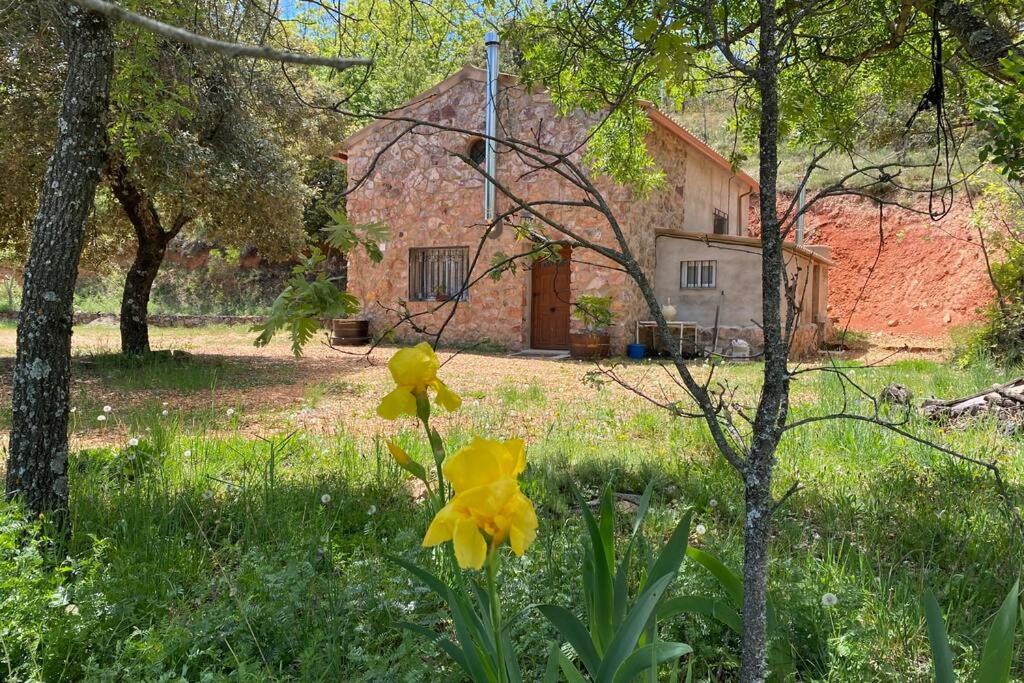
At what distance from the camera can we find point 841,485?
3641mm

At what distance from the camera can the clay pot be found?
11812 millimetres

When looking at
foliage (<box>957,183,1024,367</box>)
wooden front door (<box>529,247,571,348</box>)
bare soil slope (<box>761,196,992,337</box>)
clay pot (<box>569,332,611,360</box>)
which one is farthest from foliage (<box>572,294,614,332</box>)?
bare soil slope (<box>761,196,992,337</box>)

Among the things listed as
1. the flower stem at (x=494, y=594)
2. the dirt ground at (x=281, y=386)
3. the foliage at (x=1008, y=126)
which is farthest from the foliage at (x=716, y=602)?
the dirt ground at (x=281, y=386)

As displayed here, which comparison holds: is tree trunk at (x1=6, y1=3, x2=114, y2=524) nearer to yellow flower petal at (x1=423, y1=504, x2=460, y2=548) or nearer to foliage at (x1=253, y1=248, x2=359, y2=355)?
foliage at (x1=253, y1=248, x2=359, y2=355)

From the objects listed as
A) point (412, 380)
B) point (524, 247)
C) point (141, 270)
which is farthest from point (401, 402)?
point (141, 270)

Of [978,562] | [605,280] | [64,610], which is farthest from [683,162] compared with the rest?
[64,610]

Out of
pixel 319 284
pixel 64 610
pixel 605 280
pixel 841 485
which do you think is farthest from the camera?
A: pixel 605 280

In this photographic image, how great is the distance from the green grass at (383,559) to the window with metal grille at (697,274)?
8.39m

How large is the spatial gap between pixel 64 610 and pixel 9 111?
24.8 feet

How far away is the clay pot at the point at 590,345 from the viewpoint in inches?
465

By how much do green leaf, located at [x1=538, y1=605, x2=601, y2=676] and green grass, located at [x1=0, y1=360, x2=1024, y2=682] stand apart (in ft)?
1.55

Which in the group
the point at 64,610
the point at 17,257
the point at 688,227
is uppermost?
the point at 688,227

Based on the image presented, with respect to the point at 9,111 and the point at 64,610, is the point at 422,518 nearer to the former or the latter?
the point at 64,610

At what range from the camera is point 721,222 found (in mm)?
16562
